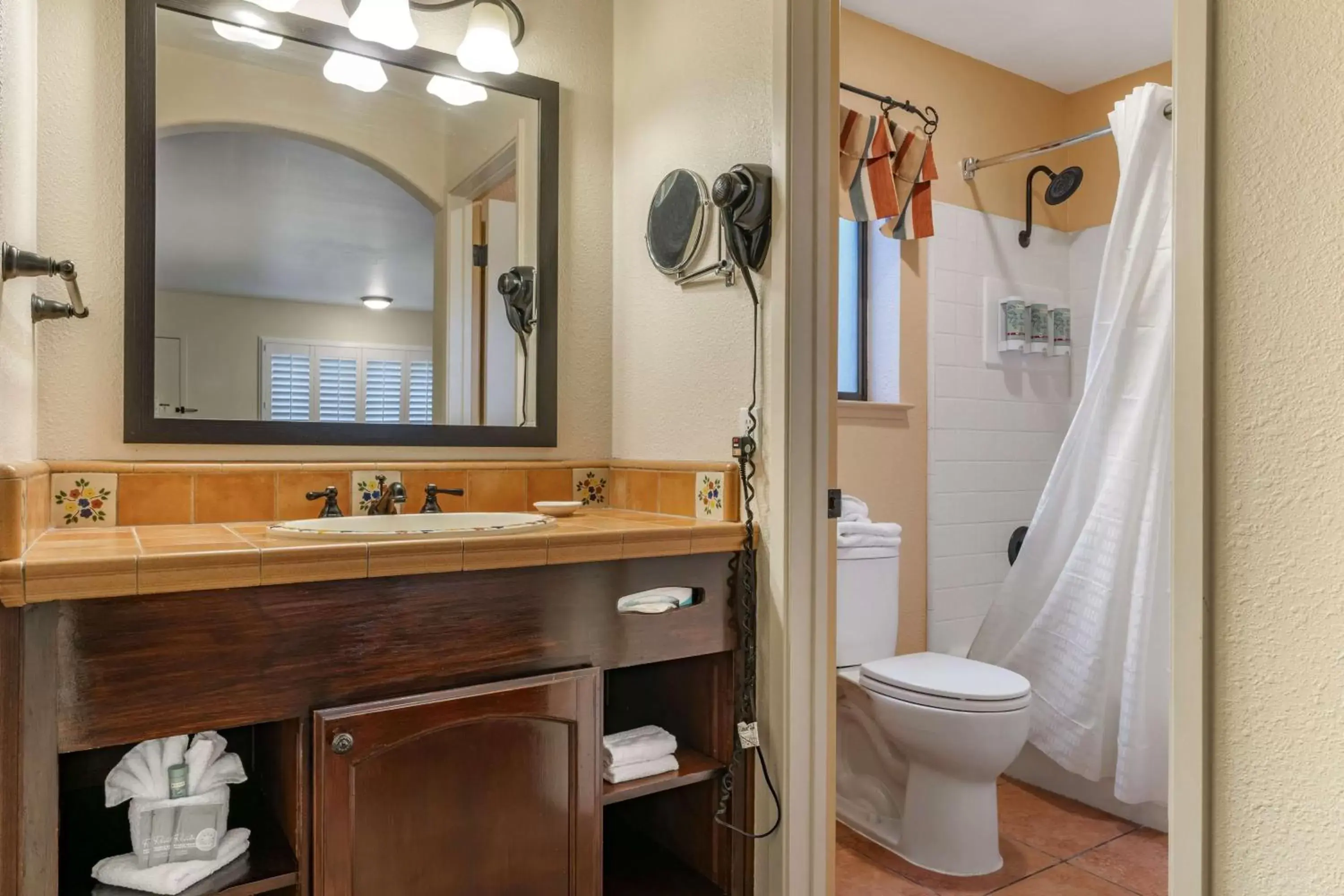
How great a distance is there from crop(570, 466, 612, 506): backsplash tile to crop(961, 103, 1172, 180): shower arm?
1829 millimetres

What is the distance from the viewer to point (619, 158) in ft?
6.98

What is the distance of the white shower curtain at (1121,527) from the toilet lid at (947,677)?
1.00ft

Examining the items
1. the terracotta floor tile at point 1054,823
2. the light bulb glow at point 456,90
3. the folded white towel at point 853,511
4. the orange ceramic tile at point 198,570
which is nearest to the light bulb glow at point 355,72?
the light bulb glow at point 456,90

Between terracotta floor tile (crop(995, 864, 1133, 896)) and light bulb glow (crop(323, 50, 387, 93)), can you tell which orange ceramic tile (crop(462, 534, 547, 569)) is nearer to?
light bulb glow (crop(323, 50, 387, 93))

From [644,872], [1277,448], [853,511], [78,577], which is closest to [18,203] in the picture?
[78,577]

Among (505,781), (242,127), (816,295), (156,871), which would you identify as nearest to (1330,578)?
(816,295)

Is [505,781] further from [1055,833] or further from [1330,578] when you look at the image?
[1055,833]

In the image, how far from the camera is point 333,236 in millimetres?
1802

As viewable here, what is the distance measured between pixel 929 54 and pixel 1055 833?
99.4 inches

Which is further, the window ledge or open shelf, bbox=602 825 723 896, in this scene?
the window ledge

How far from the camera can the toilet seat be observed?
6.72 feet

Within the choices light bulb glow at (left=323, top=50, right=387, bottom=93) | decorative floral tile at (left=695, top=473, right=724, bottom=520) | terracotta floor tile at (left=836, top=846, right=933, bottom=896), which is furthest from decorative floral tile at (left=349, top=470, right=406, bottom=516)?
terracotta floor tile at (left=836, top=846, right=933, bottom=896)

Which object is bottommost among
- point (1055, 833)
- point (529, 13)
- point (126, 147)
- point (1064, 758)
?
point (1055, 833)

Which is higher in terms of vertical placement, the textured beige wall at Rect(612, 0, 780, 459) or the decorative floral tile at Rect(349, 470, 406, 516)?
the textured beige wall at Rect(612, 0, 780, 459)
